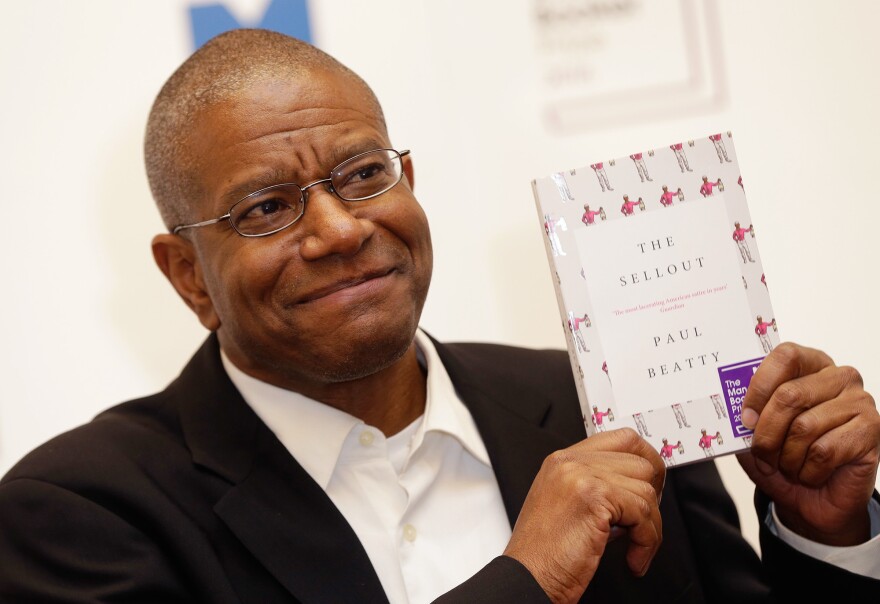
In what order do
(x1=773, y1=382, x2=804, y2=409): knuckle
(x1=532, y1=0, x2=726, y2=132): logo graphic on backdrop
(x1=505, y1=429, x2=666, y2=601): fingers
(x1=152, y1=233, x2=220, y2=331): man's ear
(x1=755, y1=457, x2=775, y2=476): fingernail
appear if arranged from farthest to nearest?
(x1=532, y1=0, x2=726, y2=132): logo graphic on backdrop, (x1=152, y1=233, x2=220, y2=331): man's ear, (x1=755, y1=457, x2=775, y2=476): fingernail, (x1=773, y1=382, x2=804, y2=409): knuckle, (x1=505, y1=429, x2=666, y2=601): fingers

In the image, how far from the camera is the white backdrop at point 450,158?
2.37 meters

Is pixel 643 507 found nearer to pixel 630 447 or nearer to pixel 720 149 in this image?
pixel 630 447

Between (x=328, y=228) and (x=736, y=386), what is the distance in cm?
73

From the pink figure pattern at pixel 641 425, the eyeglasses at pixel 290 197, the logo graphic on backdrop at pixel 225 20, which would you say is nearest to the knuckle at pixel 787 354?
the pink figure pattern at pixel 641 425

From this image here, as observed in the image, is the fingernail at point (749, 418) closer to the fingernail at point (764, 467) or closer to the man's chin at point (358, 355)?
the fingernail at point (764, 467)

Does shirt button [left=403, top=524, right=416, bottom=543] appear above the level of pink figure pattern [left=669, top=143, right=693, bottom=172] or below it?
below

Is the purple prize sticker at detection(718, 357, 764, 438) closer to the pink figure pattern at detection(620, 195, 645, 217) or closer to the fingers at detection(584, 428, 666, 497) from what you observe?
the fingers at detection(584, 428, 666, 497)

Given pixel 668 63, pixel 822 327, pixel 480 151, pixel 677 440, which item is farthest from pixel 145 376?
pixel 822 327

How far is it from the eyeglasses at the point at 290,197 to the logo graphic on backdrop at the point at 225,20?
0.73 metres

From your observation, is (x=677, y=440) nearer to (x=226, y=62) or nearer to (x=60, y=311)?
(x=226, y=62)

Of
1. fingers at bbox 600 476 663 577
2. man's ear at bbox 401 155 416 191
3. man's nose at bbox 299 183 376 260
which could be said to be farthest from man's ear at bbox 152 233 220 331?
fingers at bbox 600 476 663 577

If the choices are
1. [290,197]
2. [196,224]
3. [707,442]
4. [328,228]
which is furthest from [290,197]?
[707,442]

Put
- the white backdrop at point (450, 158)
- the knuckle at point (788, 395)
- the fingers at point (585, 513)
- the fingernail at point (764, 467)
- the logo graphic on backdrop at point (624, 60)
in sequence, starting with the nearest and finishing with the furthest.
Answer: the fingers at point (585, 513)
the knuckle at point (788, 395)
the fingernail at point (764, 467)
the white backdrop at point (450, 158)
the logo graphic on backdrop at point (624, 60)

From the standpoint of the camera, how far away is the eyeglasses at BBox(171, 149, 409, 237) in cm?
176
